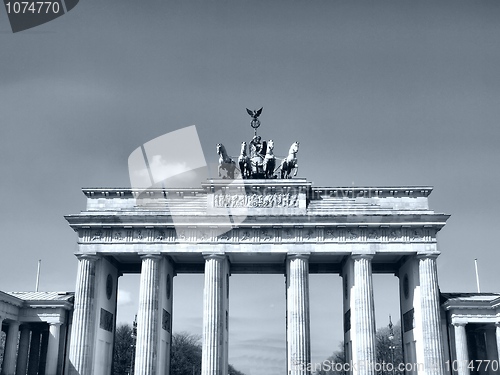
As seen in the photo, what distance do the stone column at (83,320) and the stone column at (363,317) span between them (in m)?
20.4

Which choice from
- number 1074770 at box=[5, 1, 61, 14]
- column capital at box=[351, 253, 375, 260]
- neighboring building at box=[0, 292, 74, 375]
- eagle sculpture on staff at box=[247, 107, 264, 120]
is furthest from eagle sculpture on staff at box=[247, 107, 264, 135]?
number 1074770 at box=[5, 1, 61, 14]

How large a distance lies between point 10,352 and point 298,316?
2234cm

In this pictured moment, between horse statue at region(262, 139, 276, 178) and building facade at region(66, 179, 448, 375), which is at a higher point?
horse statue at region(262, 139, 276, 178)

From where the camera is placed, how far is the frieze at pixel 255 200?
157 feet

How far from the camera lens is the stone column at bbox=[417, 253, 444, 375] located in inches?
1736

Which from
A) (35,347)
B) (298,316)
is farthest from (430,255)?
(35,347)

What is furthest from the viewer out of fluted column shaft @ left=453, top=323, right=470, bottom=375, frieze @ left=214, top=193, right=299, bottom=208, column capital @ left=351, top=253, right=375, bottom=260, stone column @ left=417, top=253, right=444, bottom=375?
frieze @ left=214, top=193, right=299, bottom=208

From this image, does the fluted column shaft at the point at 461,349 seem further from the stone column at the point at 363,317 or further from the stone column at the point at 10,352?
the stone column at the point at 10,352

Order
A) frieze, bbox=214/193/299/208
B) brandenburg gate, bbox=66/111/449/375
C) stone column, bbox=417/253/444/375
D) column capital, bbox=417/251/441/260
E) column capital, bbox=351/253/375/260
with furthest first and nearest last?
1. frieze, bbox=214/193/299/208
2. column capital, bbox=351/253/375/260
3. column capital, bbox=417/251/441/260
4. brandenburg gate, bbox=66/111/449/375
5. stone column, bbox=417/253/444/375

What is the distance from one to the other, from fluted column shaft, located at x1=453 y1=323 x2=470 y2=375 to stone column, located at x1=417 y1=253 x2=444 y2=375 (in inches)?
60.1

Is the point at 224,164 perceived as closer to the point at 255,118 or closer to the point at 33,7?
the point at 255,118

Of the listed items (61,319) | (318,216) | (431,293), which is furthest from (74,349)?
(431,293)

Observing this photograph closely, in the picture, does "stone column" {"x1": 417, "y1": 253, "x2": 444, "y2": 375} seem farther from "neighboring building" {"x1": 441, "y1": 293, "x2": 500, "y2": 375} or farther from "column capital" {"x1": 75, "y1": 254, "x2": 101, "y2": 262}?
"column capital" {"x1": 75, "y1": 254, "x2": 101, "y2": 262}

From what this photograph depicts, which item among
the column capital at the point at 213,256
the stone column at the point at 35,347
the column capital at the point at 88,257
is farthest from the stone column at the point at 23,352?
the column capital at the point at 213,256
